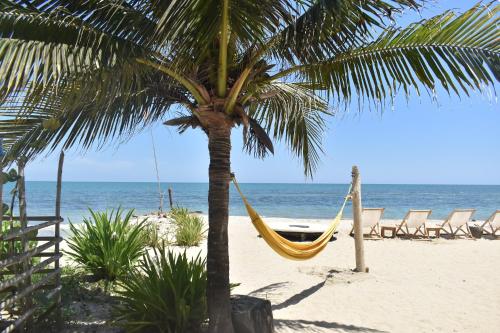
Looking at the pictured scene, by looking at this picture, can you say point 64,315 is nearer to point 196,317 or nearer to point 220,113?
point 196,317

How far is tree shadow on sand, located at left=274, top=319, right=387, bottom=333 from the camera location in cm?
383

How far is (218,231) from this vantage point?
121 inches

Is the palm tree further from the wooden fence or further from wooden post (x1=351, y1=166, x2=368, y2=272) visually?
wooden post (x1=351, y1=166, x2=368, y2=272)

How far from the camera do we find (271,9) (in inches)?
102

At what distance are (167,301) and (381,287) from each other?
3170 millimetres

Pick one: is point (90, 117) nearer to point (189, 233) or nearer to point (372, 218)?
point (189, 233)

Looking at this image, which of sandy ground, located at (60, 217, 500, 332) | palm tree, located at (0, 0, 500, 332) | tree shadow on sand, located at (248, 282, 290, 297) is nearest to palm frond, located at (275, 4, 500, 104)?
palm tree, located at (0, 0, 500, 332)

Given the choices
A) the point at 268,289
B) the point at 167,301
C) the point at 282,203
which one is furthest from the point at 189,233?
the point at 282,203

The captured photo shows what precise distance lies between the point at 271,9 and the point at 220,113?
2.57 ft

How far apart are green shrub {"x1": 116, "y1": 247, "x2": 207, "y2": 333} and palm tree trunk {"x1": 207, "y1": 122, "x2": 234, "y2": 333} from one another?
0.92 feet

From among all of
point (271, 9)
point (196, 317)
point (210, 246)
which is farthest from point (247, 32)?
point (196, 317)

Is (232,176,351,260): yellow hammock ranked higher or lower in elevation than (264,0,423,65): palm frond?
lower

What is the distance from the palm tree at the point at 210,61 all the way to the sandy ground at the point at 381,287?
69.2 inches

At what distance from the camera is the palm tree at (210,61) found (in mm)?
2357
